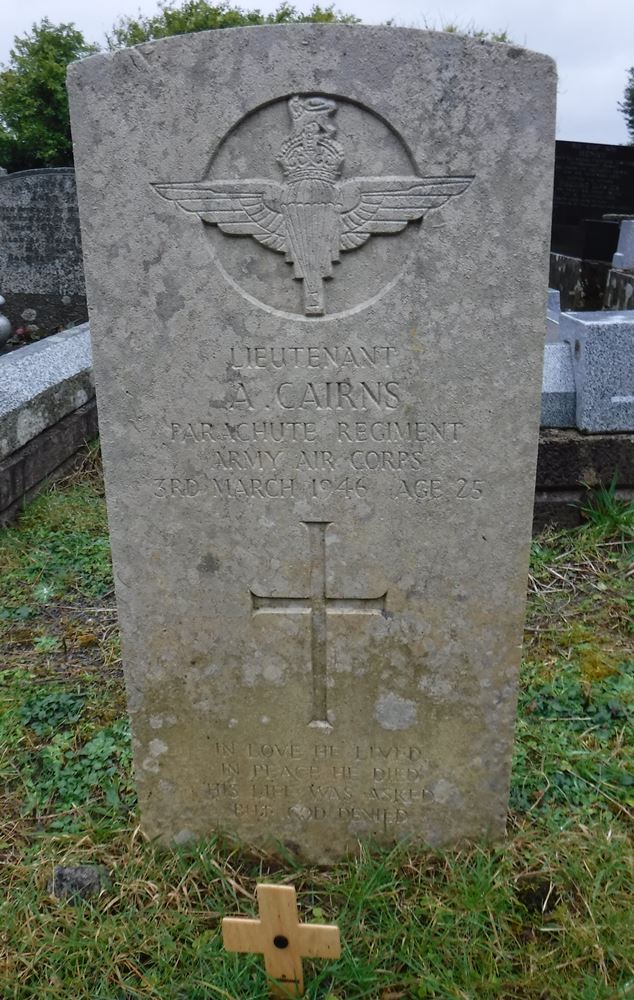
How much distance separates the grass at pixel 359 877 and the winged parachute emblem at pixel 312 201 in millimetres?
1634

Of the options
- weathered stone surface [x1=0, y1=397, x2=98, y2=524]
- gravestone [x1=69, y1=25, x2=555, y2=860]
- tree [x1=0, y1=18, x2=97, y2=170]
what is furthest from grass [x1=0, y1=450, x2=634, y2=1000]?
tree [x1=0, y1=18, x2=97, y2=170]

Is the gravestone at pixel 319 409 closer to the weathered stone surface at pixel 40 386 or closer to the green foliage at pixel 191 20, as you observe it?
the weathered stone surface at pixel 40 386

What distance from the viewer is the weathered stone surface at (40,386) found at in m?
4.55

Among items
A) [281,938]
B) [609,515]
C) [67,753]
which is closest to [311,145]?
[281,938]

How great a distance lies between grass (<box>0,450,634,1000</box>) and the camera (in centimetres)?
203

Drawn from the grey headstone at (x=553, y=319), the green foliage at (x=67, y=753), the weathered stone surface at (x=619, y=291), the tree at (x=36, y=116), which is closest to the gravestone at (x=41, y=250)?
the grey headstone at (x=553, y=319)

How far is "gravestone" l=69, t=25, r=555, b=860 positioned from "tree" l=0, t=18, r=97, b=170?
16077 millimetres

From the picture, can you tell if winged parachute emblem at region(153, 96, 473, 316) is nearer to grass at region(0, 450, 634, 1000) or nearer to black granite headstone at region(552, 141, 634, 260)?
grass at region(0, 450, 634, 1000)

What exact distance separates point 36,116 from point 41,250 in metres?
11.8

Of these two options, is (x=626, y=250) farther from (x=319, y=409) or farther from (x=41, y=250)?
(x=319, y=409)

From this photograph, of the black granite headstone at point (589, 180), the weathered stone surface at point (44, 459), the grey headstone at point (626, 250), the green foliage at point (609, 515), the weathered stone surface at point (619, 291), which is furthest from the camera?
the black granite headstone at point (589, 180)

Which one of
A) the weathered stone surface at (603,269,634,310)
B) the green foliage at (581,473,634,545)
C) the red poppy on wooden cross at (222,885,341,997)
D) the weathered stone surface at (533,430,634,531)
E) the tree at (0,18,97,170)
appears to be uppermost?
the tree at (0,18,97,170)

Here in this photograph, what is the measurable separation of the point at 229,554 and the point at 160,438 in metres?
0.36

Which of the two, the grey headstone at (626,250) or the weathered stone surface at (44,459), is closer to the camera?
the weathered stone surface at (44,459)
